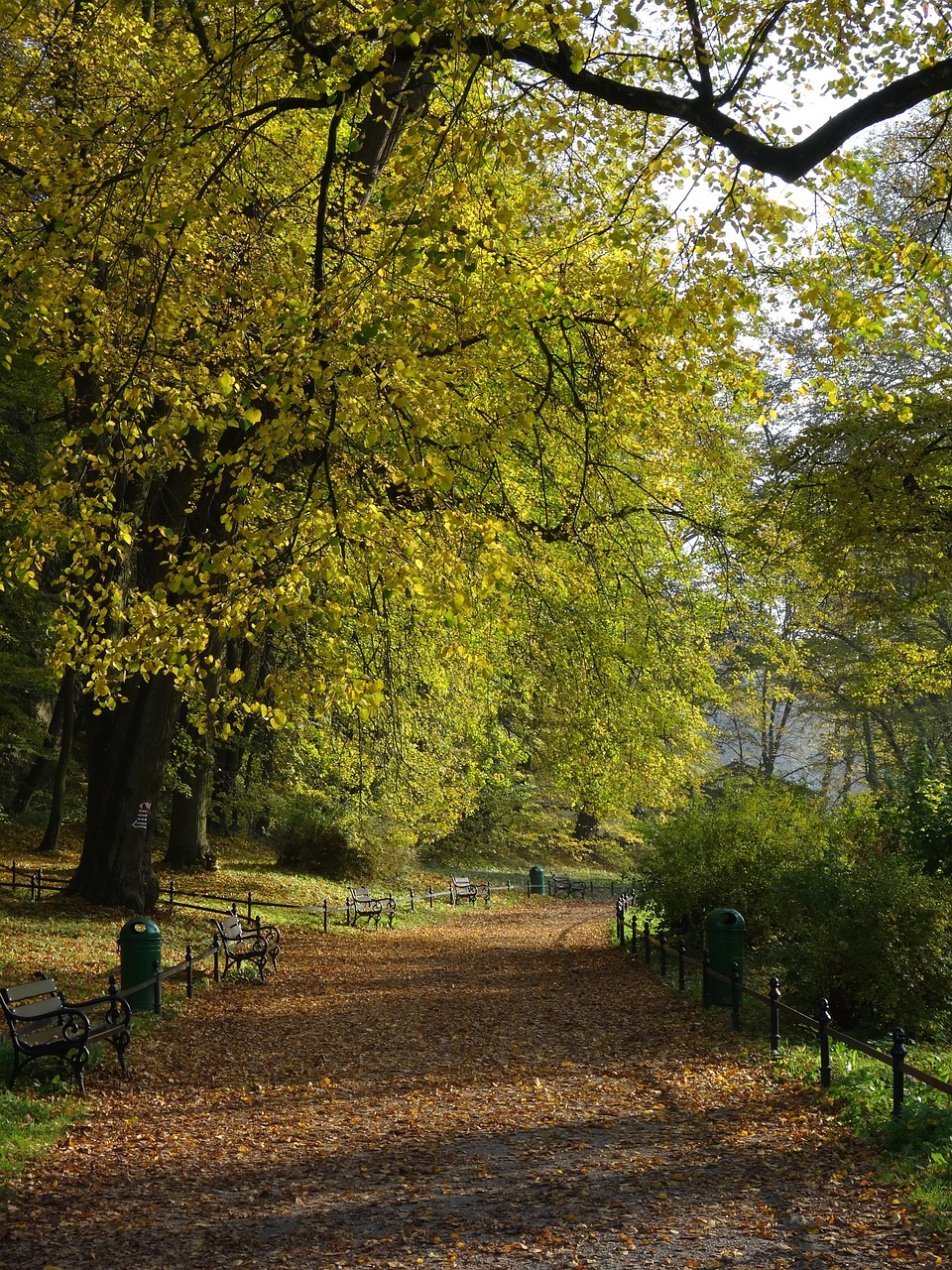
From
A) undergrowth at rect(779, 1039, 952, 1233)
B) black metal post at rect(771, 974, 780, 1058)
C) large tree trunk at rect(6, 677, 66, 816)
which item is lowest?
undergrowth at rect(779, 1039, 952, 1233)

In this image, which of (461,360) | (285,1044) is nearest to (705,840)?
(285,1044)

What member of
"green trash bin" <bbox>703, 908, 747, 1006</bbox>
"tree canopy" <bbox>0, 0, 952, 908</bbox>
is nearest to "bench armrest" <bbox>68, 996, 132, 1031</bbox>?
"tree canopy" <bbox>0, 0, 952, 908</bbox>

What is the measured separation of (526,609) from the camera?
57.6ft

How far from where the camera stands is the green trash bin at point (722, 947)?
39.4 feet

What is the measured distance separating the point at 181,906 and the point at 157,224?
13574 mm

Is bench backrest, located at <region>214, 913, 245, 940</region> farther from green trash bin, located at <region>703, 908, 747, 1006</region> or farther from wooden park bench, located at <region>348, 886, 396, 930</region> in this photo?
wooden park bench, located at <region>348, 886, 396, 930</region>

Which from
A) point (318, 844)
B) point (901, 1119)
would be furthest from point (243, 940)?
point (318, 844)

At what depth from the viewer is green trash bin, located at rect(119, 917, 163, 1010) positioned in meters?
11.2

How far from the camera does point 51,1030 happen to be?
8672 mm

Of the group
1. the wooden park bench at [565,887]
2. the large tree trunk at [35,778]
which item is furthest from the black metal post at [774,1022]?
the wooden park bench at [565,887]

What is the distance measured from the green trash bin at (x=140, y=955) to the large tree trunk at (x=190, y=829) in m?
11.8

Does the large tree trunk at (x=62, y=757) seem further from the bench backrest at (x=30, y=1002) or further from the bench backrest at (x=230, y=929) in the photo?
the bench backrest at (x=30, y=1002)

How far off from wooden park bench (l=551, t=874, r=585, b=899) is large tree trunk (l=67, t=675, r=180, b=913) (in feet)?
73.5

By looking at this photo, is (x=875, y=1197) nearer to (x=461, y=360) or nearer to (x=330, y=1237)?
(x=330, y=1237)
